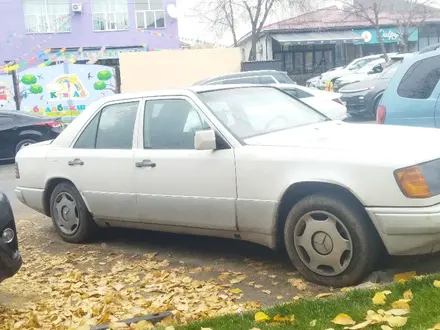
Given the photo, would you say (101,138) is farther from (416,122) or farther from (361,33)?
(361,33)

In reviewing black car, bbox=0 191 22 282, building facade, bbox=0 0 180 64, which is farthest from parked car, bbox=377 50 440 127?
building facade, bbox=0 0 180 64

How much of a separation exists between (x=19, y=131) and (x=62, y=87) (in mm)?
9074

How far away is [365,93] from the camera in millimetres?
16766

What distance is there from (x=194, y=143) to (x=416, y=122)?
2824mm

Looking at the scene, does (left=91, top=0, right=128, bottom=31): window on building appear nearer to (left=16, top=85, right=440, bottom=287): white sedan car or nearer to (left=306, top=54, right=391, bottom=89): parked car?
(left=306, top=54, right=391, bottom=89): parked car

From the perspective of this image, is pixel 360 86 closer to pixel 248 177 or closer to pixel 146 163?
pixel 146 163

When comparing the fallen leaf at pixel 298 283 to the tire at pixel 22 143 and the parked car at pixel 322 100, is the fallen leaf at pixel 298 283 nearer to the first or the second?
the parked car at pixel 322 100

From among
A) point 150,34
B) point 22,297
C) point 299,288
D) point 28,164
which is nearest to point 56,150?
point 28,164

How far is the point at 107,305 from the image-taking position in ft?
15.3

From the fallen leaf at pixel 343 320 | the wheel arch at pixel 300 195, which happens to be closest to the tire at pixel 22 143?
the wheel arch at pixel 300 195

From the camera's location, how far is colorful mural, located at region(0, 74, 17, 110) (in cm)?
2347

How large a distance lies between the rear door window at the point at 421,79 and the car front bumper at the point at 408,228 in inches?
113

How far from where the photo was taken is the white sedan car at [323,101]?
1318cm

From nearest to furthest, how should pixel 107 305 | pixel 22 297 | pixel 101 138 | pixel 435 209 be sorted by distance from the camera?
pixel 435 209
pixel 107 305
pixel 22 297
pixel 101 138
